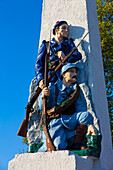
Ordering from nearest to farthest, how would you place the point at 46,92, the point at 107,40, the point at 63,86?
the point at 46,92, the point at 63,86, the point at 107,40

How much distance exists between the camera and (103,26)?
7148mm

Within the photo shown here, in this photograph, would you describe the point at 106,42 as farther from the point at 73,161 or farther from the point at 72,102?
the point at 73,161

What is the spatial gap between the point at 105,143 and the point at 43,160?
124 cm

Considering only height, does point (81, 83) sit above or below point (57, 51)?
below

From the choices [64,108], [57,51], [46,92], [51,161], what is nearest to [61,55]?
[57,51]

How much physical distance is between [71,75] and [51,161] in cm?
125

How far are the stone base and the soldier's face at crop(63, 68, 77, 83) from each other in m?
1.05

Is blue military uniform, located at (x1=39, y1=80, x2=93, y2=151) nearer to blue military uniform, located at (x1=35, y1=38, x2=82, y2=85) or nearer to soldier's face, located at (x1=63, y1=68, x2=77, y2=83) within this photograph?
soldier's face, located at (x1=63, y1=68, x2=77, y2=83)

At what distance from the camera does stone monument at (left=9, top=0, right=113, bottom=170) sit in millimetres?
2627

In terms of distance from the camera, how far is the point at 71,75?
11.2ft

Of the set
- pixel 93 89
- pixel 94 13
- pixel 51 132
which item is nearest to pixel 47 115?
pixel 51 132

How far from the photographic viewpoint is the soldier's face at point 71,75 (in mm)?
3390

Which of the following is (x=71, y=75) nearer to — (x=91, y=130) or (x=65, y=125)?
(x=65, y=125)

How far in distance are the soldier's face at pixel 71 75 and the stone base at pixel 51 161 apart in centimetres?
105
